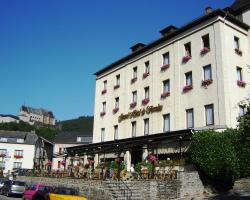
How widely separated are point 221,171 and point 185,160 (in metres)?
3.15

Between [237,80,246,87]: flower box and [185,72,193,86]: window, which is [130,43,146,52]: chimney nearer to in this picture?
[185,72,193,86]: window

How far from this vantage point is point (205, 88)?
27484mm

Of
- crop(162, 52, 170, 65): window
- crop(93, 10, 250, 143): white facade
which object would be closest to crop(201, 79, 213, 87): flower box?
crop(93, 10, 250, 143): white facade

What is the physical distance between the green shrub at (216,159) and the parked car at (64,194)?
377 inches

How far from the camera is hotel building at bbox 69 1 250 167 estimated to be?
26672 mm

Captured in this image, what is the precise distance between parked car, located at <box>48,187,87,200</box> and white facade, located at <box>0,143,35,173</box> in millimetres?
54670

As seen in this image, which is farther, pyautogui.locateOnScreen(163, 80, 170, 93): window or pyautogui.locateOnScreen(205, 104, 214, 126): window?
pyautogui.locateOnScreen(163, 80, 170, 93): window

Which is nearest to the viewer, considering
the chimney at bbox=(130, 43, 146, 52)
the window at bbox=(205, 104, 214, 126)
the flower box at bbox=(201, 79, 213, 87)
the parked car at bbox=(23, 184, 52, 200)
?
the parked car at bbox=(23, 184, 52, 200)

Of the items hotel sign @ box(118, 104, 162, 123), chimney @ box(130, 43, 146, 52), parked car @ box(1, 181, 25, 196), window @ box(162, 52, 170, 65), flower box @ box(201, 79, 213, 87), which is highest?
chimney @ box(130, 43, 146, 52)

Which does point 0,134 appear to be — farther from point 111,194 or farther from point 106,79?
point 111,194

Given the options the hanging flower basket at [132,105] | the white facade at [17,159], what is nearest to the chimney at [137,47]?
the hanging flower basket at [132,105]

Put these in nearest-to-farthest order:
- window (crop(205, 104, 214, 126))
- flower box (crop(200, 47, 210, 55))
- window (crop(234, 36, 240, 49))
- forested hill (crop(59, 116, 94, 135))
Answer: window (crop(205, 104, 214, 126)) < flower box (crop(200, 47, 210, 55)) < window (crop(234, 36, 240, 49)) < forested hill (crop(59, 116, 94, 135))

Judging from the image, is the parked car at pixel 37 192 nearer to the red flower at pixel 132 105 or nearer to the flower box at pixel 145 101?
the flower box at pixel 145 101

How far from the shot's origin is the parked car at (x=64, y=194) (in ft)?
57.8
